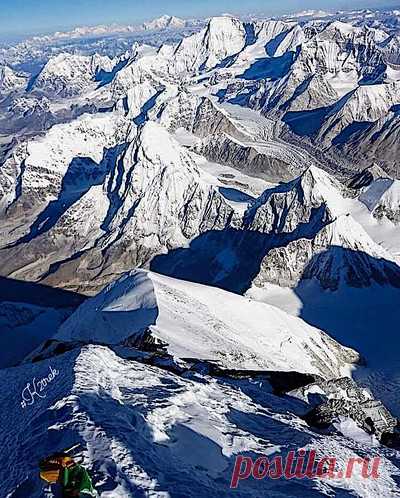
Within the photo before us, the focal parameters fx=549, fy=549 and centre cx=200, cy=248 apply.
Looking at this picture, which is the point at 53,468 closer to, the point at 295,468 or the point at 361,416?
the point at 295,468

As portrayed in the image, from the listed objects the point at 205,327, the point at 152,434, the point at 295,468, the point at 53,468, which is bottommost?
the point at 205,327

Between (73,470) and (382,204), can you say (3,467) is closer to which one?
(73,470)

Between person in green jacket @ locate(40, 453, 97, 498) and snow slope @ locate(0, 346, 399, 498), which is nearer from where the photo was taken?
person in green jacket @ locate(40, 453, 97, 498)

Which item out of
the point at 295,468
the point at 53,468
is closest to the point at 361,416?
the point at 295,468

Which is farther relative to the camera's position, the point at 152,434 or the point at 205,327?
the point at 205,327

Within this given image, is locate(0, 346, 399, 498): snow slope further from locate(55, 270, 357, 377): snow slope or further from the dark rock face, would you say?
locate(55, 270, 357, 377): snow slope

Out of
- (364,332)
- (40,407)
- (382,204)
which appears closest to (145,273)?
(364,332)

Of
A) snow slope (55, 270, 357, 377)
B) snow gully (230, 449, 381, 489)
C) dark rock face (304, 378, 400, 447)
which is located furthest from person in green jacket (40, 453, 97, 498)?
snow slope (55, 270, 357, 377)
